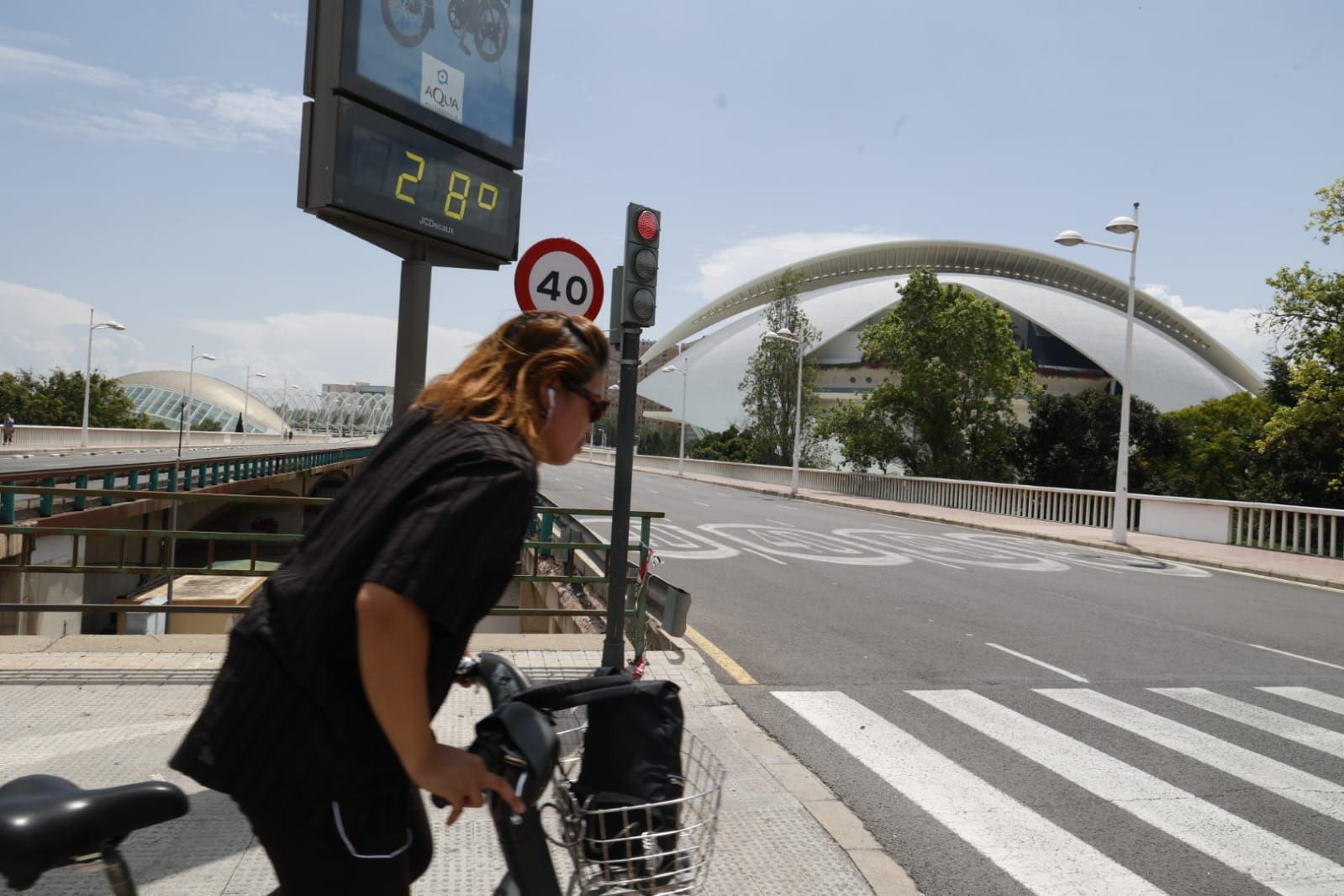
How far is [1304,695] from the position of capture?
7242 mm

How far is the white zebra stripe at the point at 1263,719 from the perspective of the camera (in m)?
5.96

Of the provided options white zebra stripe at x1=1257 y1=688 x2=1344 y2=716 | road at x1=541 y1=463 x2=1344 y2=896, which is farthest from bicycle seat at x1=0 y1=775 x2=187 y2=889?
white zebra stripe at x1=1257 y1=688 x2=1344 y2=716

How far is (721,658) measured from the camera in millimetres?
7668

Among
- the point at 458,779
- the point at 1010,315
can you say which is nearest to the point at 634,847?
the point at 458,779

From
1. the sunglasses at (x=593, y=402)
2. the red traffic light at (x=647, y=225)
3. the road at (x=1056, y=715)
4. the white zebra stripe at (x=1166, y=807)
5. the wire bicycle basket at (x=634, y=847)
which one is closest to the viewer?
the wire bicycle basket at (x=634, y=847)

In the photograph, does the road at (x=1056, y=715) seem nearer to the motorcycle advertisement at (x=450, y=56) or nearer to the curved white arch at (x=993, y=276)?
the motorcycle advertisement at (x=450, y=56)

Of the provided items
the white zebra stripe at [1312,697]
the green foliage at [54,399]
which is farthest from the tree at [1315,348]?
the green foliage at [54,399]

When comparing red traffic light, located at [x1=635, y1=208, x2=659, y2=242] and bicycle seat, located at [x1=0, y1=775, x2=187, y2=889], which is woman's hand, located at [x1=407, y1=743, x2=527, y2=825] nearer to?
bicycle seat, located at [x1=0, y1=775, x2=187, y2=889]

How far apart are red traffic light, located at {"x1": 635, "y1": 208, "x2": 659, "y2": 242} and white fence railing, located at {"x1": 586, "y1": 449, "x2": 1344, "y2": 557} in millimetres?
17250

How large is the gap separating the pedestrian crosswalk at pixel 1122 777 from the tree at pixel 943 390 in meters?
33.7

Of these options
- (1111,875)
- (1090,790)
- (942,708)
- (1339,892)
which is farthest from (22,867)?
(942,708)

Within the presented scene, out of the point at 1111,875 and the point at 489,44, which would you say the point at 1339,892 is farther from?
the point at 489,44

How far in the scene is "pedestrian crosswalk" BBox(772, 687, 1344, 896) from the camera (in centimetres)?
402

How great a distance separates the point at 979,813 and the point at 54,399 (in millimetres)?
73898
